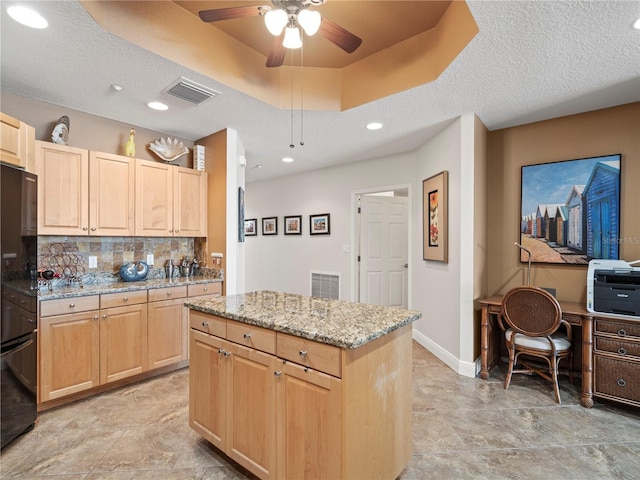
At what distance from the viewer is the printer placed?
2365 mm

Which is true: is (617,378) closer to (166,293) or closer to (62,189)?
(166,293)

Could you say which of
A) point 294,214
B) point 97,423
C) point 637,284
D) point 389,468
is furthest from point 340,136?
point 97,423

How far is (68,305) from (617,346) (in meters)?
4.19

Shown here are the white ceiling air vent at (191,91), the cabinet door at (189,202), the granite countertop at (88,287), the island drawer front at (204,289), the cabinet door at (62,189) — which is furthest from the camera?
the cabinet door at (189,202)

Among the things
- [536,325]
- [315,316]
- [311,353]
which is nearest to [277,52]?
[315,316]

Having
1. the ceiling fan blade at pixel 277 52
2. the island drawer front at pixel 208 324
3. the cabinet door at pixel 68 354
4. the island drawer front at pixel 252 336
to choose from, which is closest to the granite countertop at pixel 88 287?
the cabinet door at pixel 68 354

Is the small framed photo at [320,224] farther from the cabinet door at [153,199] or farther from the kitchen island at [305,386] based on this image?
the kitchen island at [305,386]

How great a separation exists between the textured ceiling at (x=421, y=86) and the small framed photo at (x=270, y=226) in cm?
248

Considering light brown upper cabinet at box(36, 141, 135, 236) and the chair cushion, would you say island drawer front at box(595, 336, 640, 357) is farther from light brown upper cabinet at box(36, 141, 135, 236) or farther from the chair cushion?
light brown upper cabinet at box(36, 141, 135, 236)

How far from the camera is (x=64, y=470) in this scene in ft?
6.00

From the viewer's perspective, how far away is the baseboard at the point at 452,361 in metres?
3.08

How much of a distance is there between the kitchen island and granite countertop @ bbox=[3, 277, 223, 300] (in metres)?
1.20

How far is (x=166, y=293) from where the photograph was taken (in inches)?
119

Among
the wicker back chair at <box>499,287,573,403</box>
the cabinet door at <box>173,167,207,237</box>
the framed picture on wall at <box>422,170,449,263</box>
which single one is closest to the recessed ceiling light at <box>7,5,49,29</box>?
the cabinet door at <box>173,167,207,237</box>
